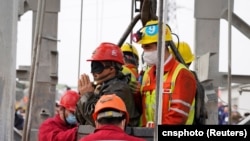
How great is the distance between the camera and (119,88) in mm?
4215

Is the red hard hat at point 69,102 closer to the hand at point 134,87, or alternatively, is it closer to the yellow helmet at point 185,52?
the hand at point 134,87

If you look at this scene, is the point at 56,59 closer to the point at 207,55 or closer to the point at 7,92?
the point at 207,55

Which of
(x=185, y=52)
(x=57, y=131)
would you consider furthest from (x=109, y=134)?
(x=185, y=52)

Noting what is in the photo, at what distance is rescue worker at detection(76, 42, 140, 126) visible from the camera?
13.9 ft

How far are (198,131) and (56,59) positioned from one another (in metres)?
3.78

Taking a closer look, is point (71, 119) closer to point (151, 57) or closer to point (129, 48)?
point (151, 57)

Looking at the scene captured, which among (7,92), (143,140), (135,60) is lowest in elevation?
(143,140)

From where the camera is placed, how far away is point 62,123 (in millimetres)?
5168

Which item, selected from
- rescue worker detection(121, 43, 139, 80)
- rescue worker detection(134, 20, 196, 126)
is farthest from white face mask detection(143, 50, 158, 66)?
rescue worker detection(121, 43, 139, 80)

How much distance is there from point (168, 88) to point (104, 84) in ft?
1.46

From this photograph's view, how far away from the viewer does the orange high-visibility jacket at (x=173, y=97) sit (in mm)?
4309

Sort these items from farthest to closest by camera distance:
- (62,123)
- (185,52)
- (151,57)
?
(185,52)
(62,123)
(151,57)

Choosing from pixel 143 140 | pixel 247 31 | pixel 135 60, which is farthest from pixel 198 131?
pixel 247 31

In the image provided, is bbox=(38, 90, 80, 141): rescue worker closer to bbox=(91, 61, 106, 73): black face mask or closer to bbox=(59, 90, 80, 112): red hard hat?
bbox=(59, 90, 80, 112): red hard hat
